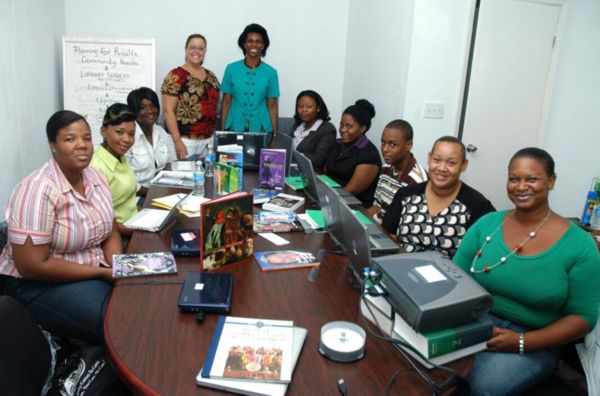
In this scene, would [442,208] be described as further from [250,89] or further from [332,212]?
[250,89]

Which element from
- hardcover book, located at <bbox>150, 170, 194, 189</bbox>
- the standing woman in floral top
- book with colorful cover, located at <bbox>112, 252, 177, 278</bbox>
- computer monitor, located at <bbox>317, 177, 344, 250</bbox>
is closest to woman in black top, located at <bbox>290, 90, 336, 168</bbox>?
the standing woman in floral top

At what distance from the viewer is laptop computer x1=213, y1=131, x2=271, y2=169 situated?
10.3 feet

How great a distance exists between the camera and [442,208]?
2.03 m

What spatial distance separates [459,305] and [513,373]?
524 mm

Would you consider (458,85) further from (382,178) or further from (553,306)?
(553,306)

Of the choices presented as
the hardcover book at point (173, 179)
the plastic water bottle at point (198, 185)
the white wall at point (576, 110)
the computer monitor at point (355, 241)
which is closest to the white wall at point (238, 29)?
the hardcover book at point (173, 179)

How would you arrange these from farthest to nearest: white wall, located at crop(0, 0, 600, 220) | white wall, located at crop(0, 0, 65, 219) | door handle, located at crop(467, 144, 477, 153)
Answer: door handle, located at crop(467, 144, 477, 153)
white wall, located at crop(0, 0, 600, 220)
white wall, located at crop(0, 0, 65, 219)

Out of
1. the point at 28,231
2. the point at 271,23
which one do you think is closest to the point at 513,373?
the point at 28,231

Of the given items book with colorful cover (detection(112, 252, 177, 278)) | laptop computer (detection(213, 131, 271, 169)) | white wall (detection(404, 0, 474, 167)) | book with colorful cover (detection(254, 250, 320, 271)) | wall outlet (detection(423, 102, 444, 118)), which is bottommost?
book with colorful cover (detection(112, 252, 177, 278))

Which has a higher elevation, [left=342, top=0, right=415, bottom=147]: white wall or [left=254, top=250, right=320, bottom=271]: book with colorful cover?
[left=342, top=0, right=415, bottom=147]: white wall

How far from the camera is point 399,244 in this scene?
208 cm

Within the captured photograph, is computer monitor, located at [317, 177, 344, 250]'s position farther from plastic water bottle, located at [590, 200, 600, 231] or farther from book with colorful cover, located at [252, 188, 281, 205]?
plastic water bottle, located at [590, 200, 600, 231]

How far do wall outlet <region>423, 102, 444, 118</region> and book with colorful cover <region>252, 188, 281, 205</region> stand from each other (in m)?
1.69

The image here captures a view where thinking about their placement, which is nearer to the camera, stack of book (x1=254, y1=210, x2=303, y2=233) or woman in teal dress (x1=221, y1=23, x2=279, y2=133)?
stack of book (x1=254, y1=210, x2=303, y2=233)
